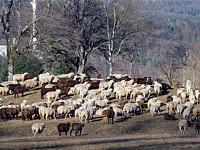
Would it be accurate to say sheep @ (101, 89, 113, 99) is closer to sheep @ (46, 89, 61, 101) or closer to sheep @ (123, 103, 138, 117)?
sheep @ (46, 89, 61, 101)

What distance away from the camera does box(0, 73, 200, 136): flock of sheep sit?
30584 mm

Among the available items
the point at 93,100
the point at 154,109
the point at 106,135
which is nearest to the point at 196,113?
the point at 154,109

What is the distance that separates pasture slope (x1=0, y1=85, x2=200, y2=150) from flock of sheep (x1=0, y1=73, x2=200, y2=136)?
59cm

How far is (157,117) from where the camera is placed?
102 feet

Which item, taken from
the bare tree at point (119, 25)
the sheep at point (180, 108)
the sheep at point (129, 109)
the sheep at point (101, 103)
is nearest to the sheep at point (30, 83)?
the sheep at point (101, 103)

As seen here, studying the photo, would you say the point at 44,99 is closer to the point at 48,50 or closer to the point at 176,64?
the point at 48,50

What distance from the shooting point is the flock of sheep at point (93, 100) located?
30.6 metres

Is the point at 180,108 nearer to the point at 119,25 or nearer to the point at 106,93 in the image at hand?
the point at 106,93

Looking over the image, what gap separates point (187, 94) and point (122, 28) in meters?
19.7

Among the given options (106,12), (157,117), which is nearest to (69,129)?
(157,117)

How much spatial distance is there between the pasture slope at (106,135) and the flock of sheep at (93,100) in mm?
592

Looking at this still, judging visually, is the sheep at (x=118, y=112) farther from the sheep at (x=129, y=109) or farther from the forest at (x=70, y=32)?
the forest at (x=70, y=32)

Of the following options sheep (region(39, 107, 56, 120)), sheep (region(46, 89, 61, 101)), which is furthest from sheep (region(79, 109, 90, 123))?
sheep (region(46, 89, 61, 101))

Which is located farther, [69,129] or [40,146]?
[69,129]
